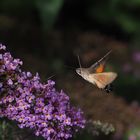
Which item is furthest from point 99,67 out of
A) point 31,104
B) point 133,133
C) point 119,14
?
point 119,14

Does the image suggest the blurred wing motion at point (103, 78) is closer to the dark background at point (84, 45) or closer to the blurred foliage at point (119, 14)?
the dark background at point (84, 45)

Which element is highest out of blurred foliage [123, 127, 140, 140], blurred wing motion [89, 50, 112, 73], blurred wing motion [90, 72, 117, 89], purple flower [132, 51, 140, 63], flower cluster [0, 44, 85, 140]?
purple flower [132, 51, 140, 63]

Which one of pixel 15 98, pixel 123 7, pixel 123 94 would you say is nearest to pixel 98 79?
pixel 15 98

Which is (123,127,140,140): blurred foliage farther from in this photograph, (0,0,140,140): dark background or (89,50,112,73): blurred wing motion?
(89,50,112,73): blurred wing motion

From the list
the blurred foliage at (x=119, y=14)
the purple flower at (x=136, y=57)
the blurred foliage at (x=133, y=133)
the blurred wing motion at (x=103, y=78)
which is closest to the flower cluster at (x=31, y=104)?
the blurred wing motion at (x=103, y=78)

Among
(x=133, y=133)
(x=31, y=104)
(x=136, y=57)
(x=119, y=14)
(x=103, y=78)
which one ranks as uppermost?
(x=119, y=14)

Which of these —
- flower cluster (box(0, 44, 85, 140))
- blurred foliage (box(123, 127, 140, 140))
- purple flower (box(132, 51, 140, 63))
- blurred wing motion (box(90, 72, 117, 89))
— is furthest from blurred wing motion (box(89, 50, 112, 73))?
purple flower (box(132, 51, 140, 63))

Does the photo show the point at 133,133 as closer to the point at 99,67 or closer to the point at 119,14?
the point at 99,67
